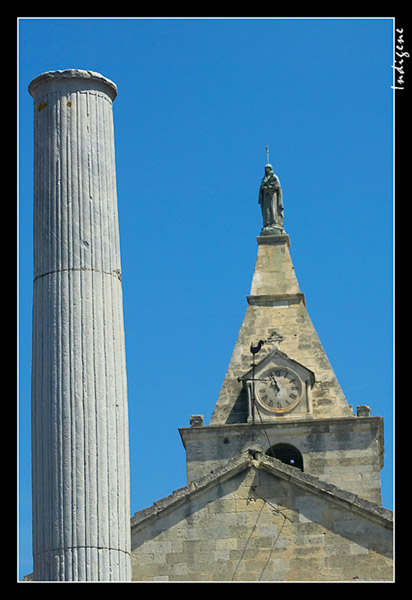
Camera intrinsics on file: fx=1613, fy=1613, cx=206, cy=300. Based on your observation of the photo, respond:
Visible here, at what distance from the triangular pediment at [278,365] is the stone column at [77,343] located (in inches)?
1016

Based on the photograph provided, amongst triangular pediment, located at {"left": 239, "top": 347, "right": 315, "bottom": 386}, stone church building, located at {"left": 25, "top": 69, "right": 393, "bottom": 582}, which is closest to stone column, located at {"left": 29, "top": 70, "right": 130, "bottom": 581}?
stone church building, located at {"left": 25, "top": 69, "right": 393, "bottom": 582}

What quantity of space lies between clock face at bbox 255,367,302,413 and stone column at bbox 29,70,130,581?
25534 mm

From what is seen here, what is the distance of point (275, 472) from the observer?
3319 centimetres

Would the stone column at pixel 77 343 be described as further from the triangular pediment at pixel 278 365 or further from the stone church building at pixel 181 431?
the triangular pediment at pixel 278 365

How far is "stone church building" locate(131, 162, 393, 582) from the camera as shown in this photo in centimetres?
3228

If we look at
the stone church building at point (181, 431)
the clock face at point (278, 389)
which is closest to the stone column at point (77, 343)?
the stone church building at point (181, 431)

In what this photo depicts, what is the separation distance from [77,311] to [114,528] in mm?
2818

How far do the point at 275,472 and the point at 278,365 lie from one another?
14.1m

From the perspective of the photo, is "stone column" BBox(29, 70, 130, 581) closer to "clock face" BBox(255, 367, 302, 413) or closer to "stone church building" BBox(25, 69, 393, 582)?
"stone church building" BBox(25, 69, 393, 582)

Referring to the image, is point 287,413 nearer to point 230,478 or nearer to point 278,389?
point 278,389

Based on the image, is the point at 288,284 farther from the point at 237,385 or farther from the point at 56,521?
the point at 56,521

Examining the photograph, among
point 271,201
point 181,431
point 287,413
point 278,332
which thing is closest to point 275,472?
point 287,413

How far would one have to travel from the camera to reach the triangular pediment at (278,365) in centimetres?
4712
